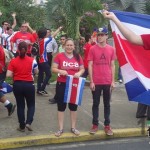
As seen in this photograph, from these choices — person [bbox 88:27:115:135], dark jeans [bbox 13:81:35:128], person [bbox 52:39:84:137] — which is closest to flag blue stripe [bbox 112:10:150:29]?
person [bbox 88:27:115:135]

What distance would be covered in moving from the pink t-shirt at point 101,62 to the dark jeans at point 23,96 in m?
1.11

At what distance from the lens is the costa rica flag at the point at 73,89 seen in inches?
248

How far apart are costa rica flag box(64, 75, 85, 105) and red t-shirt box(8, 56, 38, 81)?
2.25ft

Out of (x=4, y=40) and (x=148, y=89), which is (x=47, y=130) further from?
(x=4, y=40)

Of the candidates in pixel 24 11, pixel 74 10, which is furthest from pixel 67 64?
pixel 24 11

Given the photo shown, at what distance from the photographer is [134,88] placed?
4988 millimetres

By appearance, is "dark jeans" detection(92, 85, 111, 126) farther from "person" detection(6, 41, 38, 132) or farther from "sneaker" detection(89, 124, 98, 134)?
"person" detection(6, 41, 38, 132)

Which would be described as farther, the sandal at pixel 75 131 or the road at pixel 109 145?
the sandal at pixel 75 131

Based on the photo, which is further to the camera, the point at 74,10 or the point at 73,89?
the point at 74,10

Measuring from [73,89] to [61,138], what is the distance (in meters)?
0.85

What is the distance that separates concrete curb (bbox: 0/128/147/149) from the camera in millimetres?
6055

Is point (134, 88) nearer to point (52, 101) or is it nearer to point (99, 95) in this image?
point (99, 95)

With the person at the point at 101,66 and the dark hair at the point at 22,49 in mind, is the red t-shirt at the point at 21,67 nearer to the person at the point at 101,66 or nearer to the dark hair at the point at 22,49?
the dark hair at the point at 22,49

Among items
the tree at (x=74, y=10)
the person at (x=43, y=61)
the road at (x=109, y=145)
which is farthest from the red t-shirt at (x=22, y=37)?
the road at (x=109, y=145)
